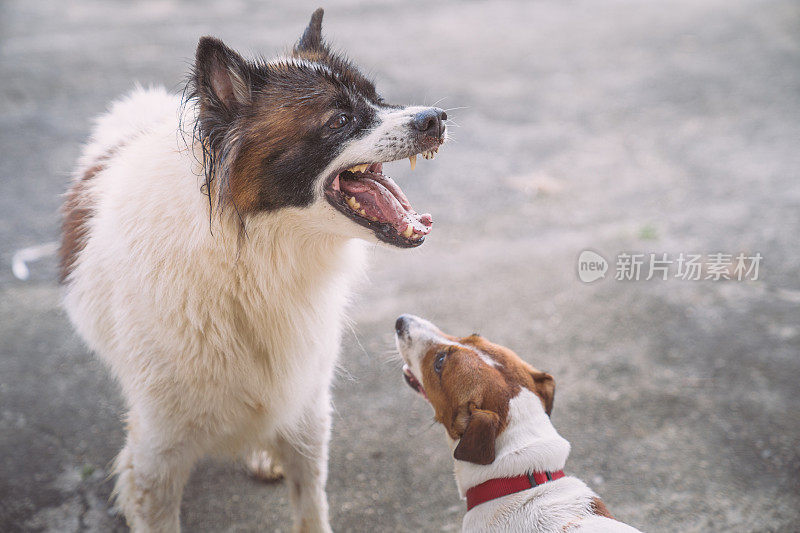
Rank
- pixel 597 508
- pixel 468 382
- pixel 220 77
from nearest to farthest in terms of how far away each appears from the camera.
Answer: pixel 220 77, pixel 597 508, pixel 468 382

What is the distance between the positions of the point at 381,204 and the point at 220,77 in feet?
2.40

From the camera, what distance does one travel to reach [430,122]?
7.54 feet

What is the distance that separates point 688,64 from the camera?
7.89m

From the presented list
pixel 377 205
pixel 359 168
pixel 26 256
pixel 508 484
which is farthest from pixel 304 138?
pixel 26 256

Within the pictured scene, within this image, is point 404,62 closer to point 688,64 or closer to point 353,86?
point 688,64

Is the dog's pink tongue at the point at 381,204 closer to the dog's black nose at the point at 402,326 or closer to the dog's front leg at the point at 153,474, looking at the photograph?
the dog's black nose at the point at 402,326

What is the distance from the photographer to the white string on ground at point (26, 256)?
467cm

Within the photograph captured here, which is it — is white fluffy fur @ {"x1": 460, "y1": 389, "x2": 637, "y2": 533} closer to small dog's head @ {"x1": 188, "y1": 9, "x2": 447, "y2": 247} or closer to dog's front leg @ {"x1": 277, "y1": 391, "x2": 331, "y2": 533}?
dog's front leg @ {"x1": 277, "y1": 391, "x2": 331, "y2": 533}

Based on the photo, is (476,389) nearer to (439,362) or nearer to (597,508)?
(439,362)

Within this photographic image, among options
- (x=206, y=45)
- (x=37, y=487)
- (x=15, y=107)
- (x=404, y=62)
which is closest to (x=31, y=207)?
(x=15, y=107)

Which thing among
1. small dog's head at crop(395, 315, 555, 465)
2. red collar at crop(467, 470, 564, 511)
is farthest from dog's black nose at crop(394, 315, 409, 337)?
red collar at crop(467, 470, 564, 511)

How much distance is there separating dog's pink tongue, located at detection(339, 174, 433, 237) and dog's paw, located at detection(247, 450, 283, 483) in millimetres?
1687

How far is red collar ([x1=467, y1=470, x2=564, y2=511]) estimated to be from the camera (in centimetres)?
249

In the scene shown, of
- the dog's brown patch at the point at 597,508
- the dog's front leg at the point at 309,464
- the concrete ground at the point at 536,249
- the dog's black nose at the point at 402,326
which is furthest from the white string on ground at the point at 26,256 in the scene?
the dog's brown patch at the point at 597,508
